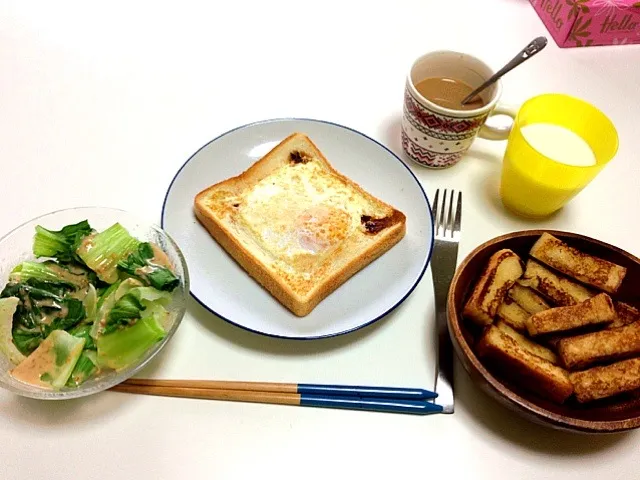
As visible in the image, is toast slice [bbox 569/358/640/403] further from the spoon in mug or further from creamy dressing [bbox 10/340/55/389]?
creamy dressing [bbox 10/340/55/389]

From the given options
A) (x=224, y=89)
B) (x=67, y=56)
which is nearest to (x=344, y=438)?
(x=224, y=89)

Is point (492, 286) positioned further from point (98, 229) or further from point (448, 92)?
point (98, 229)

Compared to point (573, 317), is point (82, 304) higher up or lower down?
higher up

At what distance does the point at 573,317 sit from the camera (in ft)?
4.45

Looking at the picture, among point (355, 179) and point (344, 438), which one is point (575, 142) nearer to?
point (355, 179)

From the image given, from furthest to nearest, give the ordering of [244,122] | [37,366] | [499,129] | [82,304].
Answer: [244,122]
[499,129]
[82,304]
[37,366]

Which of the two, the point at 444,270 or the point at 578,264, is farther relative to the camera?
the point at 444,270

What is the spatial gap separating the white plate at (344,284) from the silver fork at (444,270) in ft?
0.23

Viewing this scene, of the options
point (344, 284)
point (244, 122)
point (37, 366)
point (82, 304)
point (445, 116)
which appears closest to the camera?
point (37, 366)

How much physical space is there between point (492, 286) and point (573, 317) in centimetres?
21

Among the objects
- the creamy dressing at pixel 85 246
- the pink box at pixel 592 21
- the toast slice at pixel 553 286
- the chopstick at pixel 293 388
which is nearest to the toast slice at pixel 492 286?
the toast slice at pixel 553 286

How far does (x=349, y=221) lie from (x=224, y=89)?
2.89 feet

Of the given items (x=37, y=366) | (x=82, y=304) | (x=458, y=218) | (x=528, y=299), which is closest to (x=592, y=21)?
(x=458, y=218)

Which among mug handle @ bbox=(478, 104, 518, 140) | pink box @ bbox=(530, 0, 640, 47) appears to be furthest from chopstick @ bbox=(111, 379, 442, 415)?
pink box @ bbox=(530, 0, 640, 47)
